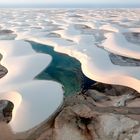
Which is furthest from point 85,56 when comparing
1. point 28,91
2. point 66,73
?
point 28,91

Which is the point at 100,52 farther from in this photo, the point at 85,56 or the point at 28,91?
the point at 28,91

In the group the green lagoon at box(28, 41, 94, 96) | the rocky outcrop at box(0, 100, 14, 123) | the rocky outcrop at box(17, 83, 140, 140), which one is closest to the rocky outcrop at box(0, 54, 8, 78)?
the green lagoon at box(28, 41, 94, 96)

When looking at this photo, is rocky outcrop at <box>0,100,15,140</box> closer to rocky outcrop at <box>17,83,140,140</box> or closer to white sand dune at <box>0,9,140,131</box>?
rocky outcrop at <box>17,83,140,140</box>

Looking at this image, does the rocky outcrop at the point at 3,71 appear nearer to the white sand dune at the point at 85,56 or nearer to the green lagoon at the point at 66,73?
the white sand dune at the point at 85,56

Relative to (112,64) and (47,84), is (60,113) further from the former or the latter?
(112,64)

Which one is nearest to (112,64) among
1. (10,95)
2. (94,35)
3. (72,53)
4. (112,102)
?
(72,53)

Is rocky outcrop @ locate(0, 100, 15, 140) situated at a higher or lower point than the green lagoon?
higher

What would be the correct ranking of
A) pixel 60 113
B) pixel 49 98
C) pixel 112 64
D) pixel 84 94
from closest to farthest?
pixel 60 113 → pixel 49 98 → pixel 84 94 → pixel 112 64
